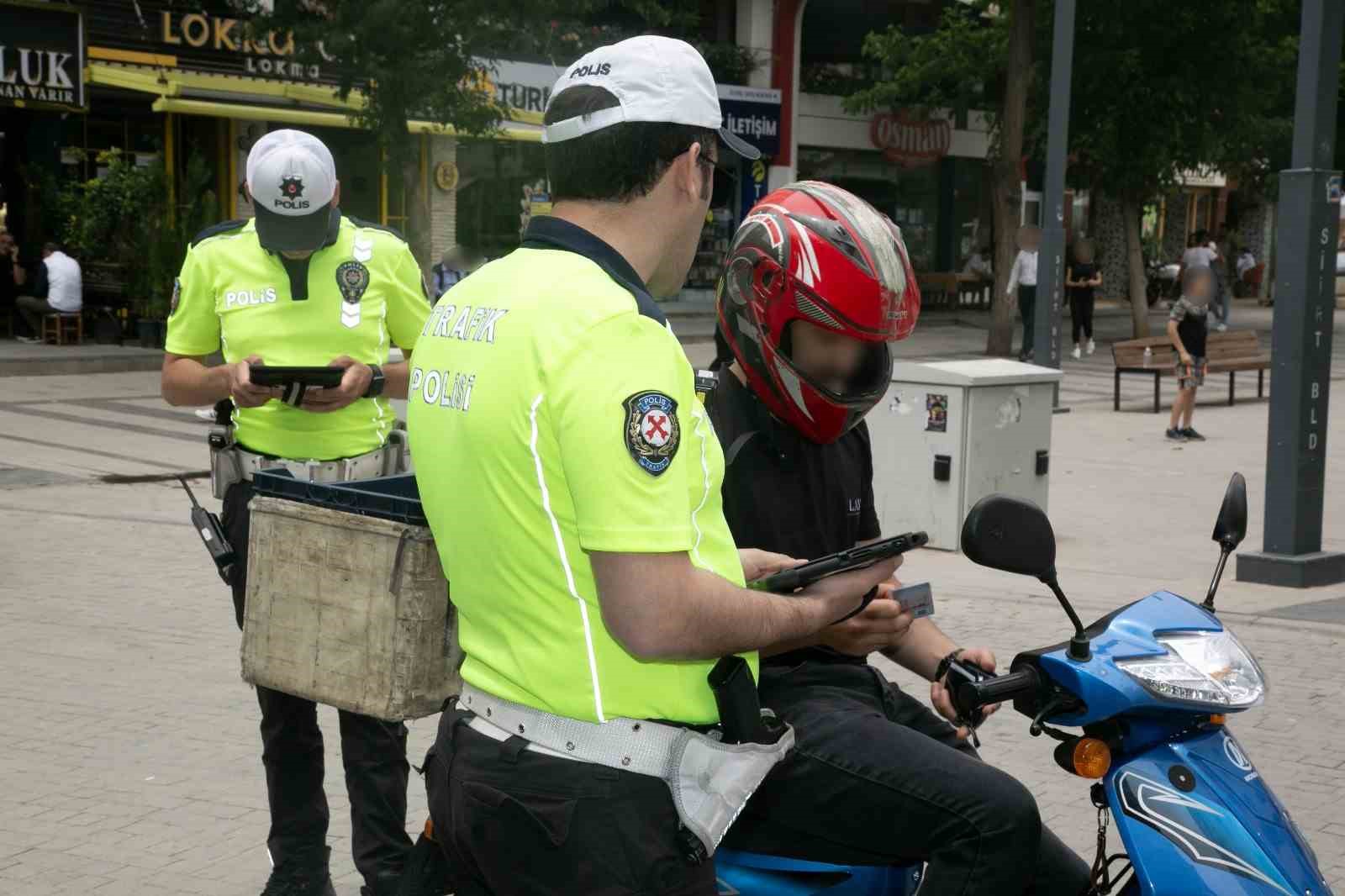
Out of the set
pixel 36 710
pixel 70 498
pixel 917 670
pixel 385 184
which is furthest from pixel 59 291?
pixel 917 670

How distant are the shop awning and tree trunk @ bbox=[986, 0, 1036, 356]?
23.9 ft

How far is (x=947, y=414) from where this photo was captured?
984 centimetres

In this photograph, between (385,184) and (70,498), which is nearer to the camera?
(70,498)

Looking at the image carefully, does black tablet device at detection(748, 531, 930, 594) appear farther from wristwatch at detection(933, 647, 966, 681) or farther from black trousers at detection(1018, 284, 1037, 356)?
black trousers at detection(1018, 284, 1037, 356)

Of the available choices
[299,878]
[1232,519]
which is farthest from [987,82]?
[1232,519]

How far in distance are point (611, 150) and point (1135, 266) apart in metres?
27.2

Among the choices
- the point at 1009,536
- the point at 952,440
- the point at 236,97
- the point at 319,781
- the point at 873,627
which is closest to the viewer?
the point at 1009,536

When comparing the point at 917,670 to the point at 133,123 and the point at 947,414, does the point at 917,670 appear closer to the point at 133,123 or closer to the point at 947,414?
the point at 947,414

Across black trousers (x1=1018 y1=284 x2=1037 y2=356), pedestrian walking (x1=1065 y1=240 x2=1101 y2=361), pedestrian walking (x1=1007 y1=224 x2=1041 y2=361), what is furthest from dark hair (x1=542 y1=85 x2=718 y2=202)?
pedestrian walking (x1=1065 y1=240 x2=1101 y2=361)

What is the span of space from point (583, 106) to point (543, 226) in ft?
0.55

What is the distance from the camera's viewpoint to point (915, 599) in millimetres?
2564

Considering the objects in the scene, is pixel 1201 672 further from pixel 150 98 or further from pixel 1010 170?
pixel 150 98

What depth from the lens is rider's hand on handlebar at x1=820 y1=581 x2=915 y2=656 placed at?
98.8 inches

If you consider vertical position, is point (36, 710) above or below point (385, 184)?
below
